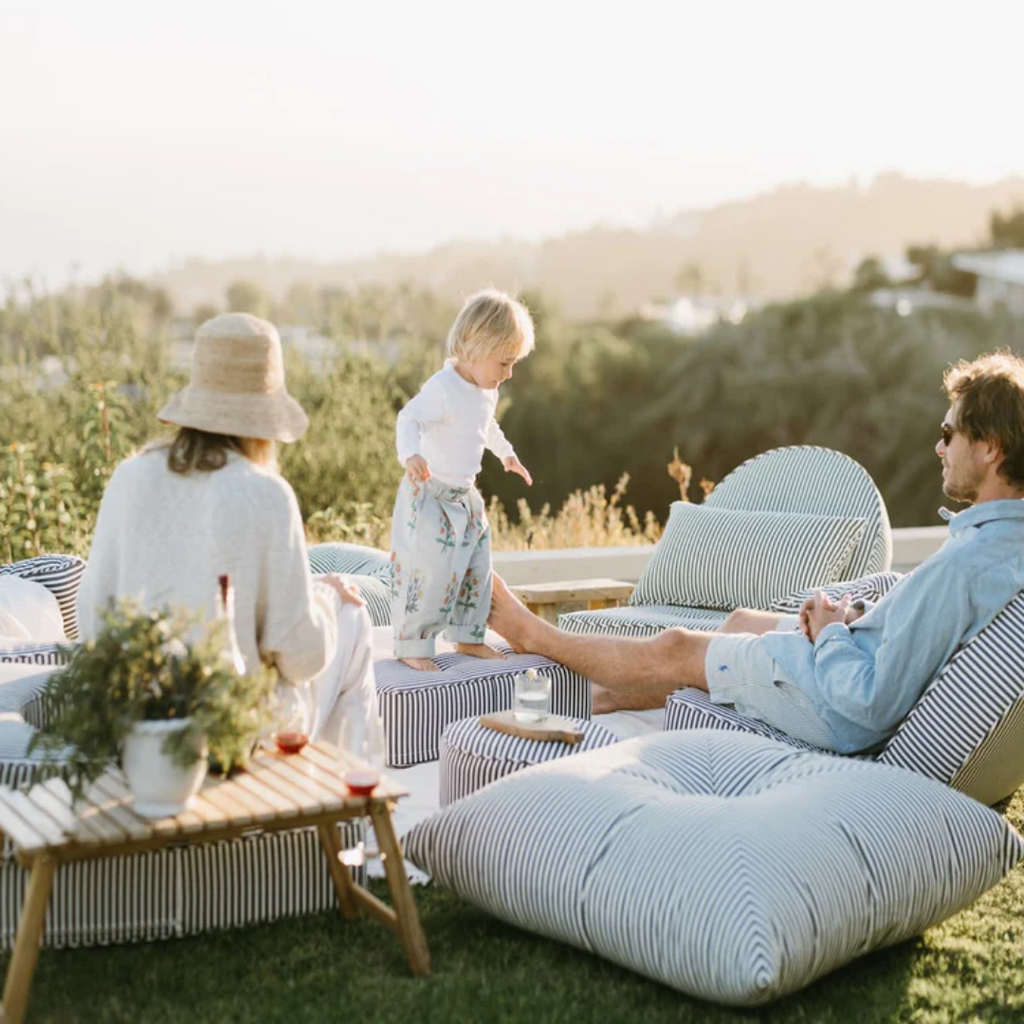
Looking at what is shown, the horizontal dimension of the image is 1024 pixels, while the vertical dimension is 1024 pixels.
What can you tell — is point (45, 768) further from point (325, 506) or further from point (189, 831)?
point (325, 506)

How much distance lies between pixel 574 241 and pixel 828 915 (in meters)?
24.5

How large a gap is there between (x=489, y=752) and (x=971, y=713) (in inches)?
45.3

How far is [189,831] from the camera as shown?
2.63 meters

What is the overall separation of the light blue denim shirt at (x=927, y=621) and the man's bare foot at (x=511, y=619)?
117 centimetres

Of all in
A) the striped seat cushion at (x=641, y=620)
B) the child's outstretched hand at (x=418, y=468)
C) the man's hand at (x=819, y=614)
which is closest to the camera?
the man's hand at (x=819, y=614)

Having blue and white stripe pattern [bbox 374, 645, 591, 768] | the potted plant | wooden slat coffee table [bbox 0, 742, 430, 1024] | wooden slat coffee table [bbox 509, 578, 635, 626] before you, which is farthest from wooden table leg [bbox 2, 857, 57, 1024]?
wooden slat coffee table [bbox 509, 578, 635, 626]

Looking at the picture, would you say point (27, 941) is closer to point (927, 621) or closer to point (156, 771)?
point (156, 771)

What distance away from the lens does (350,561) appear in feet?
19.3

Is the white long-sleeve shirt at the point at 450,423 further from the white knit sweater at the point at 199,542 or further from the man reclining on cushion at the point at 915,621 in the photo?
the white knit sweater at the point at 199,542

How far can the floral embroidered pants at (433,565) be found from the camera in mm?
4684

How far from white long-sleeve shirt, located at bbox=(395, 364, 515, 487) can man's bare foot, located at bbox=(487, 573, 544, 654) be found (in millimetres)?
374

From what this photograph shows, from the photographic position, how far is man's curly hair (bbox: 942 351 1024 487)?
3.71 meters

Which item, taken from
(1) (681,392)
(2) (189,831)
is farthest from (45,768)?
(1) (681,392)

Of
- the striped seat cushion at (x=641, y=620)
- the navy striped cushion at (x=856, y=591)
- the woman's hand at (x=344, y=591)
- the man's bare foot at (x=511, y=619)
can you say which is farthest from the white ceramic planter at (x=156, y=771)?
the striped seat cushion at (x=641, y=620)
